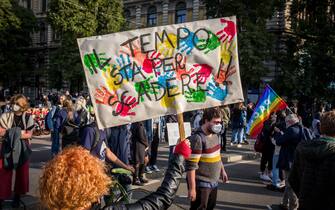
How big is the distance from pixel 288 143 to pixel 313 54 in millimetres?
17721

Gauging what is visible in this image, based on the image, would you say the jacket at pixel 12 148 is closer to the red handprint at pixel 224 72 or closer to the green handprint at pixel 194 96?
the green handprint at pixel 194 96

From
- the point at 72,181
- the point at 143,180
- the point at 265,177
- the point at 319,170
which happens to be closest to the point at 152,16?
the point at 265,177

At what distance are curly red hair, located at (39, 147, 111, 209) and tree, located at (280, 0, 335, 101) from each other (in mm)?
22851

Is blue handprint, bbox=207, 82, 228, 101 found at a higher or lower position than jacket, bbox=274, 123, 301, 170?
higher

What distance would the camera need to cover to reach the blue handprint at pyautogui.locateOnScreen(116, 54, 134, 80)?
3.88 metres

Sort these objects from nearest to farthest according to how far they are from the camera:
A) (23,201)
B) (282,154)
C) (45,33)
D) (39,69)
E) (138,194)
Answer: (138,194), (23,201), (282,154), (39,69), (45,33)

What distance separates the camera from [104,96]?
385 centimetres

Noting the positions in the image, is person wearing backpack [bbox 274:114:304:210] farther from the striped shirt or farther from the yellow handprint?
the yellow handprint

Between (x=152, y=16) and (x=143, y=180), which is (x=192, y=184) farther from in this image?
(x=152, y=16)

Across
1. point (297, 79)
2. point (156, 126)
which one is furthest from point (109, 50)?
point (297, 79)

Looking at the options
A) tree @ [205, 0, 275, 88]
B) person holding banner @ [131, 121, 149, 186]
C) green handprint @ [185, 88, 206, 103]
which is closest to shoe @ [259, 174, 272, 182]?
person holding banner @ [131, 121, 149, 186]

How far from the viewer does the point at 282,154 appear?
23.5ft

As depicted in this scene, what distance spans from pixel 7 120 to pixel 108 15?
26217 mm

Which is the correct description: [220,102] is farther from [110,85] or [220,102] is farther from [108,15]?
[108,15]
